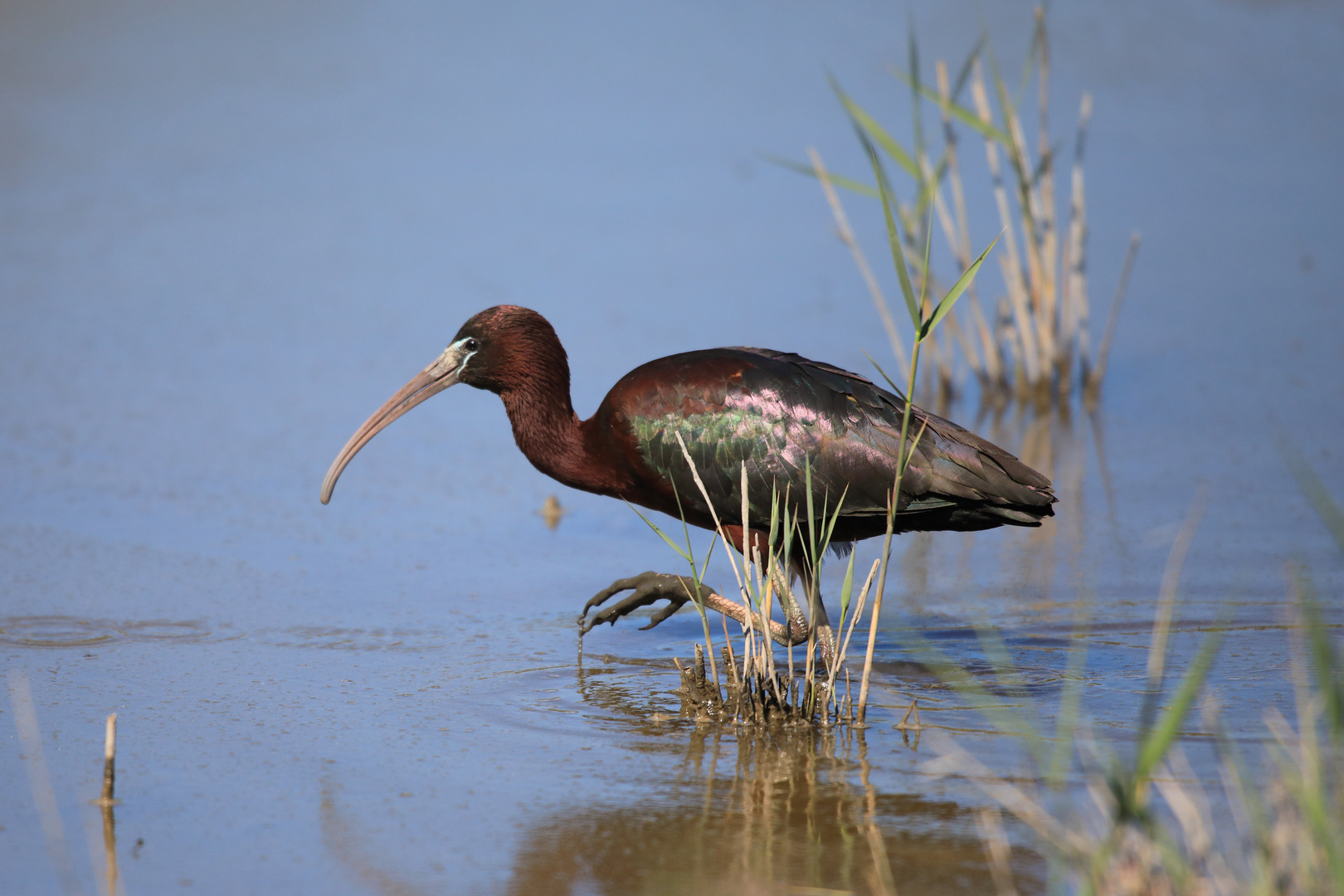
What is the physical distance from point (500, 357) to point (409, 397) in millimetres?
447

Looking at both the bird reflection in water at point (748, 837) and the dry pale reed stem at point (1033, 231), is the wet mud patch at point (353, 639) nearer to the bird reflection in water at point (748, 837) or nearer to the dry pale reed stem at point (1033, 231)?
the bird reflection in water at point (748, 837)

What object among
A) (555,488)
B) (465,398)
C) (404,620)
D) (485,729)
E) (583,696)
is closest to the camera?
(485,729)

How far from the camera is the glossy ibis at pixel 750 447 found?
5137 mm

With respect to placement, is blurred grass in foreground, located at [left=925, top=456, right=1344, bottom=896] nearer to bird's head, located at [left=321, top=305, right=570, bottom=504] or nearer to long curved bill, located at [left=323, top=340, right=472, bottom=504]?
bird's head, located at [left=321, top=305, right=570, bottom=504]

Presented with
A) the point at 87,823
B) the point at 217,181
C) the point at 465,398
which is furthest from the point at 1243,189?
the point at 87,823

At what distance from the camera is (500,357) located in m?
5.56

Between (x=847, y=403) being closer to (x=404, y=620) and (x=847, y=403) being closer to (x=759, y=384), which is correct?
(x=759, y=384)

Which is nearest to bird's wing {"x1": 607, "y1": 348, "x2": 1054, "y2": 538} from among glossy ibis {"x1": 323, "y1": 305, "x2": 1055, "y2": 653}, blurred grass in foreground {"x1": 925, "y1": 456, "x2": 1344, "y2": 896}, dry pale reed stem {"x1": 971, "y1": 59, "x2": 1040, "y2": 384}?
glossy ibis {"x1": 323, "y1": 305, "x2": 1055, "y2": 653}

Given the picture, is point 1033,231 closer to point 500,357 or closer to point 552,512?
point 552,512

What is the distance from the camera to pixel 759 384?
5.28 m

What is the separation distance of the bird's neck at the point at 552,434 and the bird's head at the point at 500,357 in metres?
0.03

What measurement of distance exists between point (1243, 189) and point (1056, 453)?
262 inches

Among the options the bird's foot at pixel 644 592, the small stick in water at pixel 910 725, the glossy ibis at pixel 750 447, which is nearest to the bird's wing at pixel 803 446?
the glossy ibis at pixel 750 447

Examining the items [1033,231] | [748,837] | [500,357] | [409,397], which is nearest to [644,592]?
[500,357]
